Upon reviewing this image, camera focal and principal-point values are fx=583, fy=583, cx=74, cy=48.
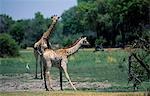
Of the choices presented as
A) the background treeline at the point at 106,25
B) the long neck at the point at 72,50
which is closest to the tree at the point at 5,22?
the background treeline at the point at 106,25

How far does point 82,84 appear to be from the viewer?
75.3 ft

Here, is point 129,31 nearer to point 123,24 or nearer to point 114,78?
point 123,24

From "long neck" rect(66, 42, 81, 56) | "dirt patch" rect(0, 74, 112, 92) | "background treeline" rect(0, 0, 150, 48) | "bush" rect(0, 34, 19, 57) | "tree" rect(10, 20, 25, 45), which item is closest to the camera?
"long neck" rect(66, 42, 81, 56)

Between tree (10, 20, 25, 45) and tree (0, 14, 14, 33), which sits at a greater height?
tree (0, 14, 14, 33)

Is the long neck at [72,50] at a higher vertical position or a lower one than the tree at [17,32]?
higher

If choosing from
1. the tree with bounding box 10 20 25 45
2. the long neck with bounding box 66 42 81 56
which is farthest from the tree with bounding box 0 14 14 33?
the long neck with bounding box 66 42 81 56

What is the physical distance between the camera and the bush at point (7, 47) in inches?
1884

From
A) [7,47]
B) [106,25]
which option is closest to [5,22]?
[7,47]

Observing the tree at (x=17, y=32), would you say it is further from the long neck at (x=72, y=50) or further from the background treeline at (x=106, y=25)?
the long neck at (x=72, y=50)

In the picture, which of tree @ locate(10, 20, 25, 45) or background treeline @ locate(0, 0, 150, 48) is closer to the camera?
background treeline @ locate(0, 0, 150, 48)

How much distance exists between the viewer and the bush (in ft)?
157

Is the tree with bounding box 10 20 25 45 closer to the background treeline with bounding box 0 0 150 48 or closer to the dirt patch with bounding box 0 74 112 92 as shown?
the background treeline with bounding box 0 0 150 48

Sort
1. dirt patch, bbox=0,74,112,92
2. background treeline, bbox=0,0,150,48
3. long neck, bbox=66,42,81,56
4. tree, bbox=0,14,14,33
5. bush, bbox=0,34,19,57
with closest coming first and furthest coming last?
long neck, bbox=66,42,81,56
dirt patch, bbox=0,74,112,92
tree, bbox=0,14,14,33
bush, bbox=0,34,19,57
background treeline, bbox=0,0,150,48

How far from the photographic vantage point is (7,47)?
49.0 metres
